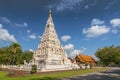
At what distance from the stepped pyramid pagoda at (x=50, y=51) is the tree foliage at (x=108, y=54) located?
108ft

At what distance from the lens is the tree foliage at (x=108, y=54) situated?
91.5m

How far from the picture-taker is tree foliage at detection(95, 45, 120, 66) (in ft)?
300

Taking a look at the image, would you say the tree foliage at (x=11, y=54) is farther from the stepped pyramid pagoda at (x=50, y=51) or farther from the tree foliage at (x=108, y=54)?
the tree foliage at (x=108, y=54)

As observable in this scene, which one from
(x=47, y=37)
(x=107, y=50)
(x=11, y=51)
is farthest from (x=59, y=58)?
(x=107, y=50)

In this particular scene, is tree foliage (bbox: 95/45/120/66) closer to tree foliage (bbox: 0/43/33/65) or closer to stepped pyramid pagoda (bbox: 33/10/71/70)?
stepped pyramid pagoda (bbox: 33/10/71/70)

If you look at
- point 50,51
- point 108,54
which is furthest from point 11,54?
point 108,54

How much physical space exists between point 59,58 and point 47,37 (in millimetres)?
10287

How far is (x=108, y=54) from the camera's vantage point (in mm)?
93875

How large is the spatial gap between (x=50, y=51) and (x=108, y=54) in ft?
147

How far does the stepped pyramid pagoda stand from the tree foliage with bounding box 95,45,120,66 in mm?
32991

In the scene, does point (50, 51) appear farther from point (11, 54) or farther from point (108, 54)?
point (108, 54)

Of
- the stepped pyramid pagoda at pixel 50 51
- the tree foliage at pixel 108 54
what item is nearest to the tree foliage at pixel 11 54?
the stepped pyramid pagoda at pixel 50 51

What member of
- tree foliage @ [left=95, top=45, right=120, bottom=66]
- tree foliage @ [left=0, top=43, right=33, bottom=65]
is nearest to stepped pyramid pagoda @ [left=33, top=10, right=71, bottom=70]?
tree foliage @ [left=0, top=43, right=33, bottom=65]

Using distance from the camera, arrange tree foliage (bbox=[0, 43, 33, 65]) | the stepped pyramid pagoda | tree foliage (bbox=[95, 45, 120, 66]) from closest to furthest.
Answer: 1. the stepped pyramid pagoda
2. tree foliage (bbox=[0, 43, 33, 65])
3. tree foliage (bbox=[95, 45, 120, 66])
